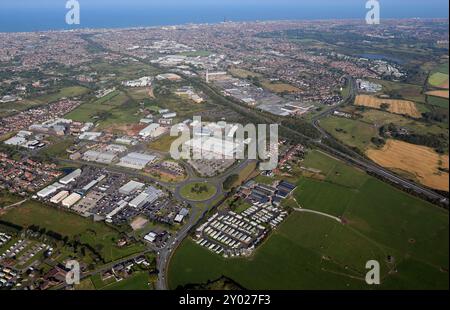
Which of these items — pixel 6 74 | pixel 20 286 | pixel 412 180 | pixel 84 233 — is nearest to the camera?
pixel 20 286

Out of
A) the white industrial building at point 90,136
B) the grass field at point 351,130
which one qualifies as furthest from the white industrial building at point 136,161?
the grass field at point 351,130

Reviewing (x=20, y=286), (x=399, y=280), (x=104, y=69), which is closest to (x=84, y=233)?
(x=20, y=286)

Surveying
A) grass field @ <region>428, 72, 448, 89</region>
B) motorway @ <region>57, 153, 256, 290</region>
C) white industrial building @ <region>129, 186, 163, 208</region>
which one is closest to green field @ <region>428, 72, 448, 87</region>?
grass field @ <region>428, 72, 448, 89</region>

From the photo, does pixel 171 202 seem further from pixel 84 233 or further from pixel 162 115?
pixel 162 115

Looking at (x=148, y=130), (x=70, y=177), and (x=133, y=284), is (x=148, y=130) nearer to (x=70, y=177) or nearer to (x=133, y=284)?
(x=70, y=177)

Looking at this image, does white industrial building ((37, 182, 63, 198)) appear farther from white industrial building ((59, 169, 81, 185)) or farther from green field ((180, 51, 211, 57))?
green field ((180, 51, 211, 57))

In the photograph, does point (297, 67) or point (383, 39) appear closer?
point (297, 67)

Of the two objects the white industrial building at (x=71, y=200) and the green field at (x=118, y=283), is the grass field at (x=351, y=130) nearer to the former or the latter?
the green field at (x=118, y=283)
